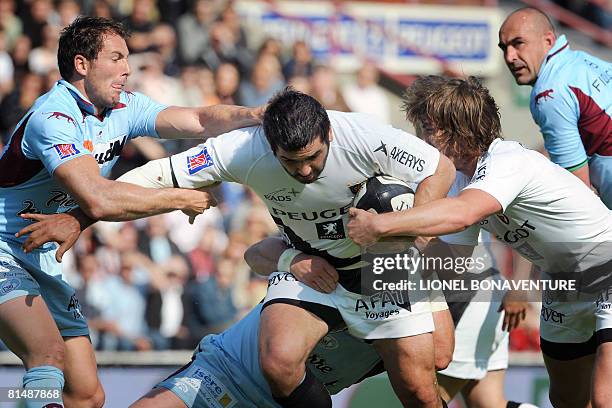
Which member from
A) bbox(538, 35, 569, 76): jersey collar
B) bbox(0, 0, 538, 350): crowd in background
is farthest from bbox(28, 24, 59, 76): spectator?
bbox(538, 35, 569, 76): jersey collar

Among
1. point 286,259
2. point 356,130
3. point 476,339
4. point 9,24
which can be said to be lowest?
point 476,339

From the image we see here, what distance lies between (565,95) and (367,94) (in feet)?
20.7

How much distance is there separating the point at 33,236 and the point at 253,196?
5.75m

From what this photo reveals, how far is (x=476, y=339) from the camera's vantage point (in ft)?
22.6

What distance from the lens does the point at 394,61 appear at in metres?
13.3

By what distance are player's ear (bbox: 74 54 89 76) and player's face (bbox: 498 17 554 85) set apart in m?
2.79

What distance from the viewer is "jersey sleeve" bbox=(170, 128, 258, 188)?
5598mm

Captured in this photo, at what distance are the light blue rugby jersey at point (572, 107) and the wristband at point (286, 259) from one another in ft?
6.04

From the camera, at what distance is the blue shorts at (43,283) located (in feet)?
19.1

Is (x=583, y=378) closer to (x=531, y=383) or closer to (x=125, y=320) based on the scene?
(x=531, y=383)

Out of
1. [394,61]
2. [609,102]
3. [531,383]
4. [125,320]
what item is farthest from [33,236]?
[394,61]

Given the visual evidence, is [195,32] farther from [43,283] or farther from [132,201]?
[132,201]

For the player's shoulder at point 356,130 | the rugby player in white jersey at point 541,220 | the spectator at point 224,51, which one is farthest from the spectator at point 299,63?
the player's shoulder at point 356,130

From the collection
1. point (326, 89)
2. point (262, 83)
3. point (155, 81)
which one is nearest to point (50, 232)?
point (155, 81)
